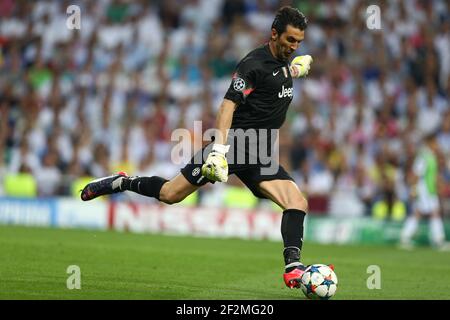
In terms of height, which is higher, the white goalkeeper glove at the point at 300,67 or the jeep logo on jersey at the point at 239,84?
the white goalkeeper glove at the point at 300,67

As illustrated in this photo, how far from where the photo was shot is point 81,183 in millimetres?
21578

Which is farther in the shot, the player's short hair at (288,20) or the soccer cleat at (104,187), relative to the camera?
the soccer cleat at (104,187)

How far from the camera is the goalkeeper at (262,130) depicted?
962 centimetres

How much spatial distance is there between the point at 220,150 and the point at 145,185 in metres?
1.68

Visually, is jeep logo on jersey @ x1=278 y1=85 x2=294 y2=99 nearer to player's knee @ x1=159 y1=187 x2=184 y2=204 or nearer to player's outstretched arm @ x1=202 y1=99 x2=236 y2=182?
player's outstretched arm @ x1=202 y1=99 x2=236 y2=182

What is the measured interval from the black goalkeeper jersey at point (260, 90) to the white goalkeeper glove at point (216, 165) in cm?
55

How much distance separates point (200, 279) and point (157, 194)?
1.13 metres

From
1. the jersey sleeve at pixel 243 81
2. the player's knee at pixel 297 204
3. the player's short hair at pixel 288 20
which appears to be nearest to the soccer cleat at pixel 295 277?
the player's knee at pixel 297 204

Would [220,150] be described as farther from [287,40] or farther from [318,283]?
[318,283]

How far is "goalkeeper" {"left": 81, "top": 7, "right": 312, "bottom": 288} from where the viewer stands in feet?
31.6

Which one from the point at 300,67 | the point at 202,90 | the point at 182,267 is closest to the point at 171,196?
the point at 182,267

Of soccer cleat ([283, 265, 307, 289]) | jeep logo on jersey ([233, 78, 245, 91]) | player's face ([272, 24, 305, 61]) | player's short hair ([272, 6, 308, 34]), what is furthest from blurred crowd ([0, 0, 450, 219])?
jeep logo on jersey ([233, 78, 245, 91])

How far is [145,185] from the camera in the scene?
35.9ft

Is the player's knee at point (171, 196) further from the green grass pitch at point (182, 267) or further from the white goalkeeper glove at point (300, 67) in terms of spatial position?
the white goalkeeper glove at point (300, 67)
